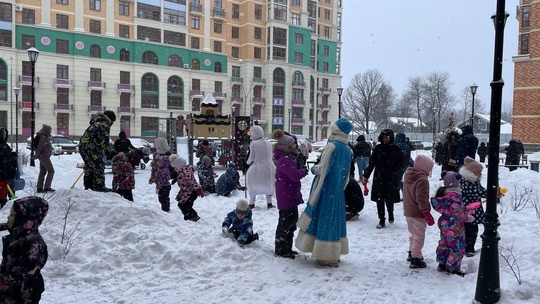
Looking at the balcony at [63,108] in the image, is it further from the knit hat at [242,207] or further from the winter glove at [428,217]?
the winter glove at [428,217]

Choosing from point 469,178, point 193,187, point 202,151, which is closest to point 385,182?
point 469,178

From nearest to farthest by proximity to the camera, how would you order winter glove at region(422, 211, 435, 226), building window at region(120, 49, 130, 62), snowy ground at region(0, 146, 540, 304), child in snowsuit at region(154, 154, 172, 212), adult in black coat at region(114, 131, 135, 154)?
snowy ground at region(0, 146, 540, 304) → winter glove at region(422, 211, 435, 226) → child in snowsuit at region(154, 154, 172, 212) → adult in black coat at region(114, 131, 135, 154) → building window at region(120, 49, 130, 62)

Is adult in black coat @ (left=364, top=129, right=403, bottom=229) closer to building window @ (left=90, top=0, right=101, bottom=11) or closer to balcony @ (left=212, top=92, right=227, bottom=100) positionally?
building window @ (left=90, top=0, right=101, bottom=11)

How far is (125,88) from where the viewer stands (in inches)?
1939

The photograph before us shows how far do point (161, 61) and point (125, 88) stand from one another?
223 inches

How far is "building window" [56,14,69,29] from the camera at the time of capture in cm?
4578

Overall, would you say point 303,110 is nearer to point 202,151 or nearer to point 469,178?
point 202,151

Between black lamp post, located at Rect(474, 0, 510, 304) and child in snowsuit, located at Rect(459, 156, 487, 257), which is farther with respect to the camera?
child in snowsuit, located at Rect(459, 156, 487, 257)

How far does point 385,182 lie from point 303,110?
56.9 m

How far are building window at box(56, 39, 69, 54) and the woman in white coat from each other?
44002 mm

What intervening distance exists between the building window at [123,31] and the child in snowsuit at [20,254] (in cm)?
5044

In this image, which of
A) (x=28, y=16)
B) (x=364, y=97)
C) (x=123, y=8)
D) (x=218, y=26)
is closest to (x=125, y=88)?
(x=123, y=8)

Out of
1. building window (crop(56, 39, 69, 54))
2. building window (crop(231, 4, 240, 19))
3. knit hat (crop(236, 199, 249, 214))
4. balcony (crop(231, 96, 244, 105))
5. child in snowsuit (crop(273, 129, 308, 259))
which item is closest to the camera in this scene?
child in snowsuit (crop(273, 129, 308, 259))

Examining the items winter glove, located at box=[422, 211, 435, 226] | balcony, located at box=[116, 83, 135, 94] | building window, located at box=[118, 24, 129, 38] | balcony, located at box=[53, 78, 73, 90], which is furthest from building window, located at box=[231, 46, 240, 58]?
winter glove, located at box=[422, 211, 435, 226]
